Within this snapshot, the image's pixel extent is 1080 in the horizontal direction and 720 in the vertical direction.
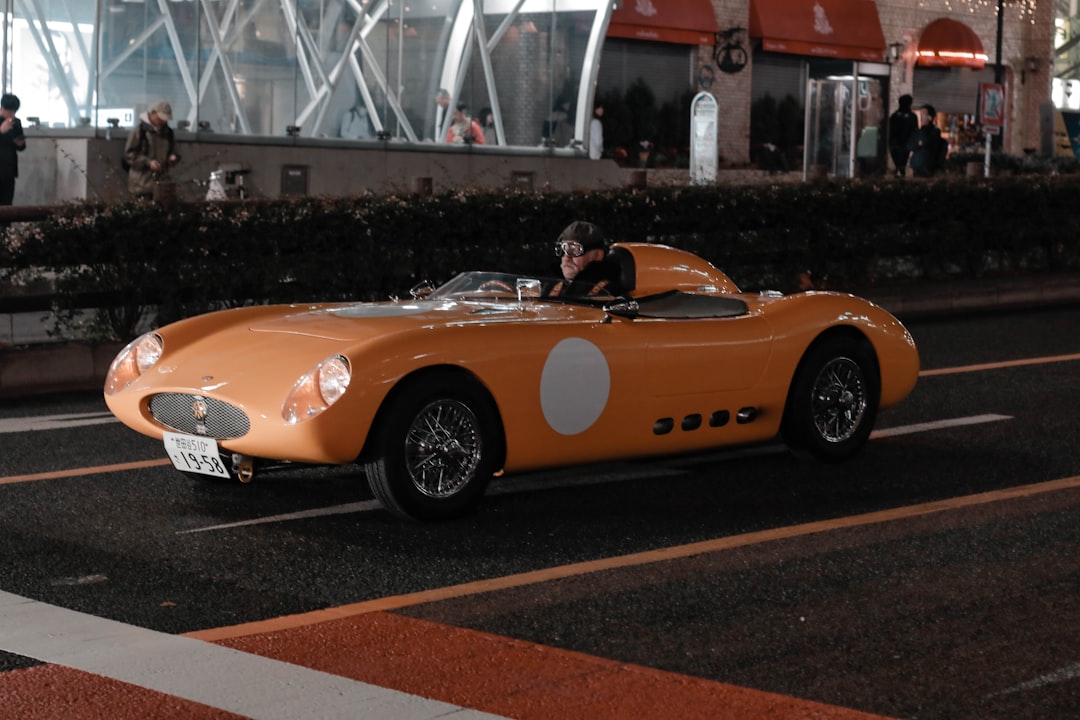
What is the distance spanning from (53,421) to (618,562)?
492 cm

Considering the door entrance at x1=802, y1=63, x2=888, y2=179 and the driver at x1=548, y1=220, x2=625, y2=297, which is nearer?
the driver at x1=548, y1=220, x2=625, y2=297

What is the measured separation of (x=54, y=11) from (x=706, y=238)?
966 centimetres

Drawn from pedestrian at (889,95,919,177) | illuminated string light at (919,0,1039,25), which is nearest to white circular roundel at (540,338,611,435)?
pedestrian at (889,95,919,177)

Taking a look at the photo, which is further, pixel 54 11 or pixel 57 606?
pixel 54 11

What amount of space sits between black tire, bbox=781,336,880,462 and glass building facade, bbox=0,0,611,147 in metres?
14.0

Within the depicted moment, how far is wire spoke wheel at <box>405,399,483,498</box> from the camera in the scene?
23.6 ft

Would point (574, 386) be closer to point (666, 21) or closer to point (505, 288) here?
point (505, 288)

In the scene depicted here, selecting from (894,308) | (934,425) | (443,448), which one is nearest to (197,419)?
(443,448)

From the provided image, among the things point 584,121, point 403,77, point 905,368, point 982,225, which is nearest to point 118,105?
point 403,77

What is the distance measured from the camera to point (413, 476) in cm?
721

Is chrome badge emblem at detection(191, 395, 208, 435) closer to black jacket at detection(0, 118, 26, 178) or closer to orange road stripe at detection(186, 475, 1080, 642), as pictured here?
orange road stripe at detection(186, 475, 1080, 642)

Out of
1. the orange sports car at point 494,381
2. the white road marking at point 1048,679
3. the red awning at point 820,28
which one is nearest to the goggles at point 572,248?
the orange sports car at point 494,381

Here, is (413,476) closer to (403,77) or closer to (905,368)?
(905,368)

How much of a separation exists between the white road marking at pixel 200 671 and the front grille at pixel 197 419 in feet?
4.72
